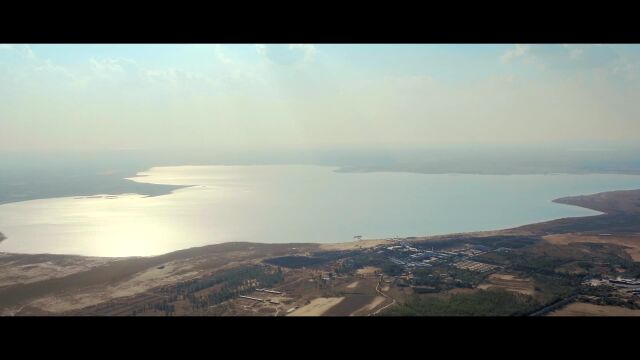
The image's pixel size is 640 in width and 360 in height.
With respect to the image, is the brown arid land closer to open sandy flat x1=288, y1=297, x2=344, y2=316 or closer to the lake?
open sandy flat x1=288, y1=297, x2=344, y2=316

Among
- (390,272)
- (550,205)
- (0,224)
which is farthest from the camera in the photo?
(550,205)

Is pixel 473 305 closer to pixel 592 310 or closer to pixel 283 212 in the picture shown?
pixel 592 310

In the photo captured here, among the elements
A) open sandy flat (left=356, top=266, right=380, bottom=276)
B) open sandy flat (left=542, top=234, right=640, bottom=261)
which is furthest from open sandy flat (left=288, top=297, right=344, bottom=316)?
open sandy flat (left=542, top=234, right=640, bottom=261)

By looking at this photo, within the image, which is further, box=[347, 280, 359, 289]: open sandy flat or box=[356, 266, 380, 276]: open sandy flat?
box=[356, 266, 380, 276]: open sandy flat
